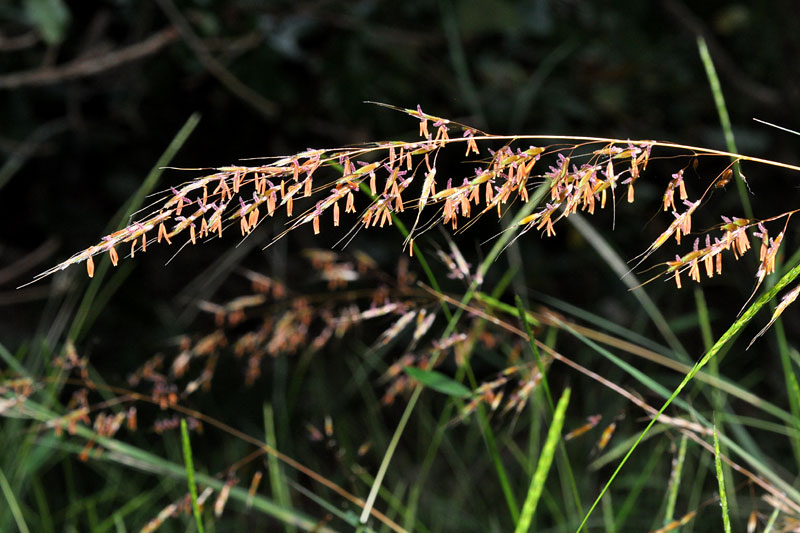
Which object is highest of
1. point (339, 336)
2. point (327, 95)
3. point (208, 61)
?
point (208, 61)

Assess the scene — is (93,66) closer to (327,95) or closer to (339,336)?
(327,95)

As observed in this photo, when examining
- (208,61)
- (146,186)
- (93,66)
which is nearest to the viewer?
(146,186)

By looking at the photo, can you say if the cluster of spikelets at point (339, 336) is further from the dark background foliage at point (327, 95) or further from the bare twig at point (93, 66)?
the bare twig at point (93, 66)

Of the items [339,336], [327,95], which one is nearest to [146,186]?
[339,336]

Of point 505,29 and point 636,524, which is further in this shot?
point 505,29

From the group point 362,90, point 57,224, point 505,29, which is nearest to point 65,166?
point 57,224

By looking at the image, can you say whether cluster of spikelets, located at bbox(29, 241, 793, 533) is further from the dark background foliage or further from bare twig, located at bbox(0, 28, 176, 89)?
bare twig, located at bbox(0, 28, 176, 89)

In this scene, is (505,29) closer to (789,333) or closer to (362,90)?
(362,90)

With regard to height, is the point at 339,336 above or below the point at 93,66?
below

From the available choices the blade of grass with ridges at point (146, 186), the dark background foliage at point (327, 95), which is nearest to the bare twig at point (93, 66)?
the dark background foliage at point (327, 95)
